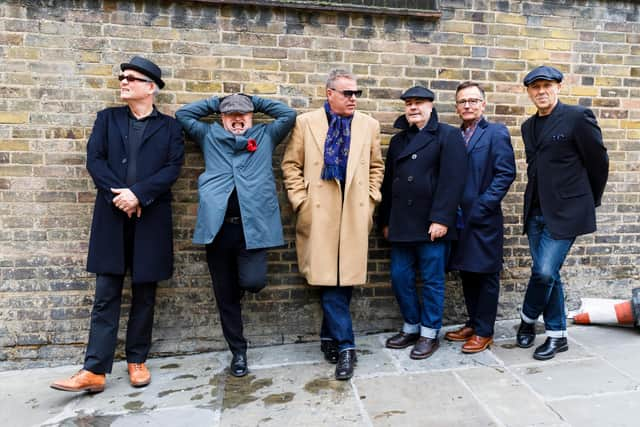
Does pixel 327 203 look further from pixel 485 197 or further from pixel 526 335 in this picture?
pixel 526 335

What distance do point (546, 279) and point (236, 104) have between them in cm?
245

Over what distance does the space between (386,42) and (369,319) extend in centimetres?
222

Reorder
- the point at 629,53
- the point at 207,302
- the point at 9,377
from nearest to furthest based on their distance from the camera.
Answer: the point at 9,377
the point at 207,302
the point at 629,53

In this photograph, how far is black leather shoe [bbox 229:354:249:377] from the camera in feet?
11.7

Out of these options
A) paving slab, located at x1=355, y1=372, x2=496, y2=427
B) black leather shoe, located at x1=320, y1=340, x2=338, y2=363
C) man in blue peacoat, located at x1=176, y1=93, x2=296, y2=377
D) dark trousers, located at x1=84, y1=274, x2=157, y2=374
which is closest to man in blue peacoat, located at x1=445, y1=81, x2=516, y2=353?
paving slab, located at x1=355, y1=372, x2=496, y2=427

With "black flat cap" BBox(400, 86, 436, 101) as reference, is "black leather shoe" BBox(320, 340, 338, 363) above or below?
below

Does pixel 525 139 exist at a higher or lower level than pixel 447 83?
lower

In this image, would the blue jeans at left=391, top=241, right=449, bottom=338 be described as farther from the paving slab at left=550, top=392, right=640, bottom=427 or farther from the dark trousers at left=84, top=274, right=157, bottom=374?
the dark trousers at left=84, top=274, right=157, bottom=374

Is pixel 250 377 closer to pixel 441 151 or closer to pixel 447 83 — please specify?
pixel 441 151

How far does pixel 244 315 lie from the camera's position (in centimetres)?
411

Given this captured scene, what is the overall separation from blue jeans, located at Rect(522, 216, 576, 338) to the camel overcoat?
4.01 ft

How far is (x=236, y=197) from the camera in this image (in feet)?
11.5

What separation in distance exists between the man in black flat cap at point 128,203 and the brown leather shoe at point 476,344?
2.21m

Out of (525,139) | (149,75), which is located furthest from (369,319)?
(149,75)
